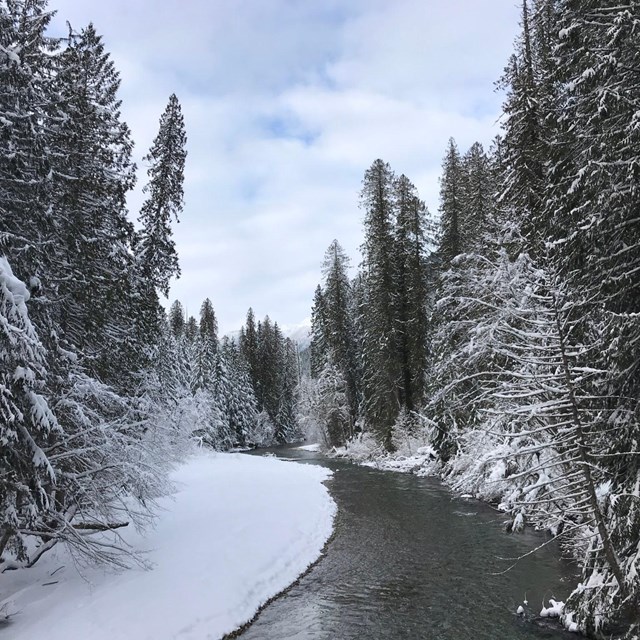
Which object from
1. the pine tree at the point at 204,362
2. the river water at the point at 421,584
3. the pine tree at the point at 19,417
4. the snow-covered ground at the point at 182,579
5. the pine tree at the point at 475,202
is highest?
the pine tree at the point at 475,202

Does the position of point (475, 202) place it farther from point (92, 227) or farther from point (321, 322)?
point (321, 322)

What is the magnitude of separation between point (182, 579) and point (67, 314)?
19.7 ft

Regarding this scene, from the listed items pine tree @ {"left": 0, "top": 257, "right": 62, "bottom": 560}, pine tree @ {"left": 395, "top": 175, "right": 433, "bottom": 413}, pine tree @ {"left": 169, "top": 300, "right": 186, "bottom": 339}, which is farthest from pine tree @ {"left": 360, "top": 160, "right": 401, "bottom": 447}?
pine tree @ {"left": 169, "top": 300, "right": 186, "bottom": 339}

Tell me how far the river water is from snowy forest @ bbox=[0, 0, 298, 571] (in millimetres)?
3926

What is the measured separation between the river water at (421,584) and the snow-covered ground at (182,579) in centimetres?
66

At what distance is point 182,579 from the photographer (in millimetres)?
9562

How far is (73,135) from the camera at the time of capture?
10.2 m

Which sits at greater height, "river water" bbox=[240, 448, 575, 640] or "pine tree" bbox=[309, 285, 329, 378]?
"pine tree" bbox=[309, 285, 329, 378]

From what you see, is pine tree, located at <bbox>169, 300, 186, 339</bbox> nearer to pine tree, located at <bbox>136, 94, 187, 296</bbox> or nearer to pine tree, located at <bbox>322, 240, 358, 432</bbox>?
pine tree, located at <bbox>322, 240, 358, 432</bbox>

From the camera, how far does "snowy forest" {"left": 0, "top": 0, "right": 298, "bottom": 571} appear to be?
7.05m

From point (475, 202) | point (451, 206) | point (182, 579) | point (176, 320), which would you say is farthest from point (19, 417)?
point (176, 320)

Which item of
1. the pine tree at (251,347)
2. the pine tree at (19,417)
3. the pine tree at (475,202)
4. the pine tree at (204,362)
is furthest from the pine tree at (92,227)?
the pine tree at (251,347)

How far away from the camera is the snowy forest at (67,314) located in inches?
278

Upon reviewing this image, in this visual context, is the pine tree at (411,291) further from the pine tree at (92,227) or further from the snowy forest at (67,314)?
the pine tree at (92,227)
